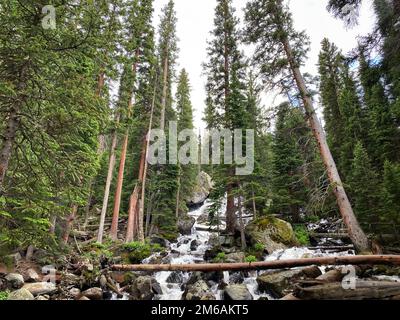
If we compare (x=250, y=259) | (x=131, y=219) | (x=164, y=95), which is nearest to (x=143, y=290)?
(x=250, y=259)

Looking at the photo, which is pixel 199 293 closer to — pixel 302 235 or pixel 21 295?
pixel 21 295

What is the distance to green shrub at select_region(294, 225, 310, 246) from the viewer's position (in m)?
16.4

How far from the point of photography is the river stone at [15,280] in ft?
29.1

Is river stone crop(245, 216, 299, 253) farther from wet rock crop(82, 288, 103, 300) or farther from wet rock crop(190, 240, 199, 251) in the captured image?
wet rock crop(82, 288, 103, 300)

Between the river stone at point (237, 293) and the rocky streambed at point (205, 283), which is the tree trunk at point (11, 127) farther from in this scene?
the river stone at point (237, 293)

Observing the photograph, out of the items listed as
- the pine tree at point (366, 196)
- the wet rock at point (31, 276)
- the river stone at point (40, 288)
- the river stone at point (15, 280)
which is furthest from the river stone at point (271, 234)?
the river stone at point (15, 280)

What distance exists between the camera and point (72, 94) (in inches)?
237

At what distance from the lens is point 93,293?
9.16 meters

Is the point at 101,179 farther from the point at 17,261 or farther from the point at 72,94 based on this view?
the point at 72,94

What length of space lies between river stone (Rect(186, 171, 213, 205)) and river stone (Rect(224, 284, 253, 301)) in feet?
81.9

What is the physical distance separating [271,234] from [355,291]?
35.2 ft

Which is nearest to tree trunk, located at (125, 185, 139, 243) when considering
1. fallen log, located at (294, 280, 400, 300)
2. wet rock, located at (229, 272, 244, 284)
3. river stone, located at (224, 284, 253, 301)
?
wet rock, located at (229, 272, 244, 284)
